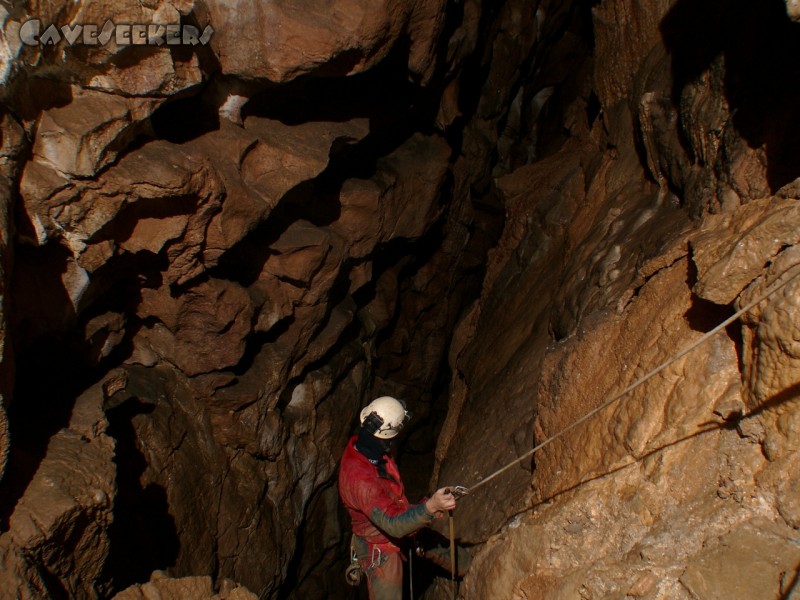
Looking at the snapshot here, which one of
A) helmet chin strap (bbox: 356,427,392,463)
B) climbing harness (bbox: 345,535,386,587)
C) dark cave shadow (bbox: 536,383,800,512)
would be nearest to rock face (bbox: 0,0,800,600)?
dark cave shadow (bbox: 536,383,800,512)

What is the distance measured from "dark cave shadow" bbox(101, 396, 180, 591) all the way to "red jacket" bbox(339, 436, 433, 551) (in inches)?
60.5

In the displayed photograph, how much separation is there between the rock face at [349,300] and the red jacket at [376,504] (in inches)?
21.2

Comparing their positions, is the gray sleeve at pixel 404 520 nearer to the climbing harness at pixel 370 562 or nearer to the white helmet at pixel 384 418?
the white helmet at pixel 384 418

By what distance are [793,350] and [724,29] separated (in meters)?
2.30

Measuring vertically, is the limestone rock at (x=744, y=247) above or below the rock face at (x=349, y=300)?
above

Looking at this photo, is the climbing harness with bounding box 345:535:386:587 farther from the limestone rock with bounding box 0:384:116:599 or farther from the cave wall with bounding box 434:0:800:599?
the limestone rock with bounding box 0:384:116:599

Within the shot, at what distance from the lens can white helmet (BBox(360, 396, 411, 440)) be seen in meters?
4.12

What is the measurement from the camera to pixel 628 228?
421cm

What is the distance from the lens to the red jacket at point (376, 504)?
3.57m

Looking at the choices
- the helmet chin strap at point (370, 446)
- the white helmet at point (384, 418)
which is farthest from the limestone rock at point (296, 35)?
the helmet chin strap at point (370, 446)

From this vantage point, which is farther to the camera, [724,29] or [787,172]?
[724,29]

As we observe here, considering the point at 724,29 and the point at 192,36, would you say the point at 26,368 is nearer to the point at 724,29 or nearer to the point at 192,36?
the point at 192,36

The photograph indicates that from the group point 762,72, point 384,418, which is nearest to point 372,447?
point 384,418

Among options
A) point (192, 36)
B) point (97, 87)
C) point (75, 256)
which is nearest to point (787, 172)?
point (192, 36)
